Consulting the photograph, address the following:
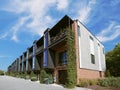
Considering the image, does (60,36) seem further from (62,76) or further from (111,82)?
(111,82)

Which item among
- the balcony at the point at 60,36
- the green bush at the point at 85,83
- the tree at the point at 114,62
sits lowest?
the green bush at the point at 85,83

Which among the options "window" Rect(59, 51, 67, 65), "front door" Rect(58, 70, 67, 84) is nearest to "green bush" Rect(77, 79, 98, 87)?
"front door" Rect(58, 70, 67, 84)

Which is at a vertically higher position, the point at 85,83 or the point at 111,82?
the point at 111,82

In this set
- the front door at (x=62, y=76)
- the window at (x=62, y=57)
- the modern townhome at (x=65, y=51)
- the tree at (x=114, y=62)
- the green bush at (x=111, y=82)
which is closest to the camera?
the green bush at (x=111, y=82)

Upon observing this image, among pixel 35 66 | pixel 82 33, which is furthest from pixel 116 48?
pixel 35 66

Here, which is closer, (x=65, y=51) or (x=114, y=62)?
(x=65, y=51)

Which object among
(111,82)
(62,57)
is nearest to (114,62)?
(62,57)

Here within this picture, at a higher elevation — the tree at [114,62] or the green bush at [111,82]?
the tree at [114,62]

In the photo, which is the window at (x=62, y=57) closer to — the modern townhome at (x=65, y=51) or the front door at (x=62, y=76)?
the modern townhome at (x=65, y=51)

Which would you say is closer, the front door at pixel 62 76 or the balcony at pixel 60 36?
the balcony at pixel 60 36

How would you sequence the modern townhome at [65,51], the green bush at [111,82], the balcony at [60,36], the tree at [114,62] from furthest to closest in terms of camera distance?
the tree at [114,62], the modern townhome at [65,51], the balcony at [60,36], the green bush at [111,82]

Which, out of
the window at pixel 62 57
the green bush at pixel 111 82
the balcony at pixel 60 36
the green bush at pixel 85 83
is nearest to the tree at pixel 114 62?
the window at pixel 62 57

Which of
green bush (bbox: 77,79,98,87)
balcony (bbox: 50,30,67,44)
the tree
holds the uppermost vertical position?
balcony (bbox: 50,30,67,44)

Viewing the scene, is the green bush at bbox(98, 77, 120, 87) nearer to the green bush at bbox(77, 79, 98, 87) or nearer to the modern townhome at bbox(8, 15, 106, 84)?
the green bush at bbox(77, 79, 98, 87)
